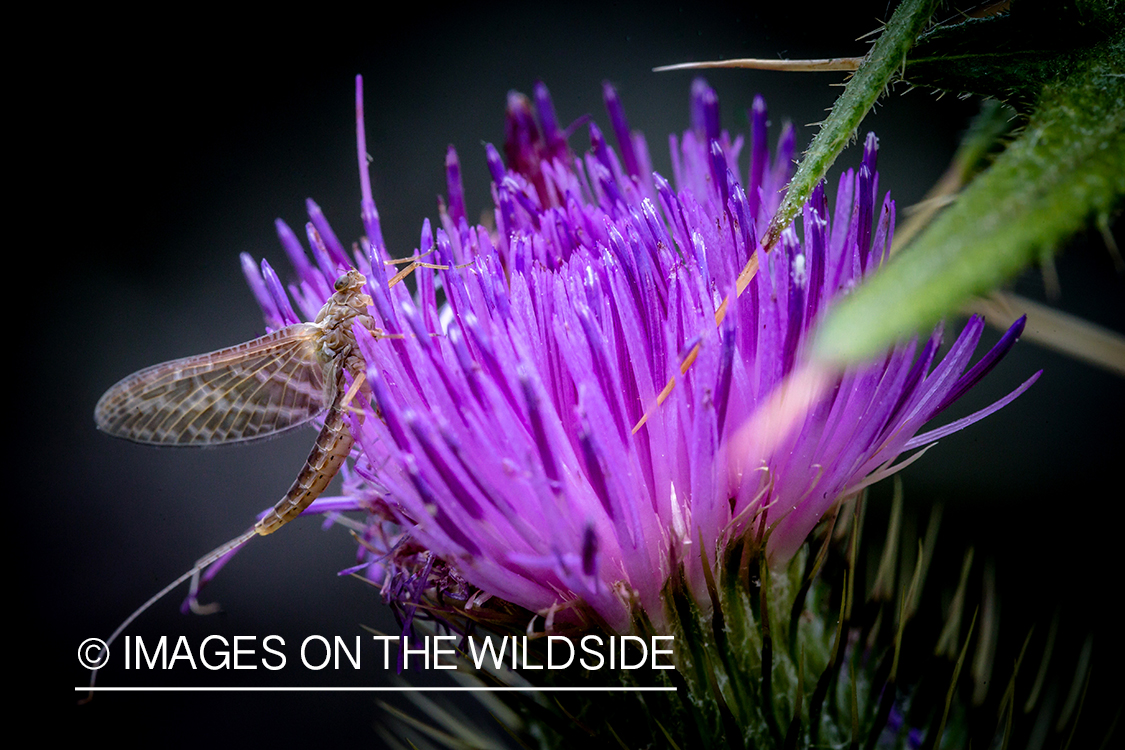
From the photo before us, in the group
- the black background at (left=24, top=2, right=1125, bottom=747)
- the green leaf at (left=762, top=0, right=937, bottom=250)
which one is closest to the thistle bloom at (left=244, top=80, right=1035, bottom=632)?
the green leaf at (left=762, top=0, right=937, bottom=250)

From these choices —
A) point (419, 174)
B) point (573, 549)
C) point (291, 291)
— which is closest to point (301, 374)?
point (291, 291)

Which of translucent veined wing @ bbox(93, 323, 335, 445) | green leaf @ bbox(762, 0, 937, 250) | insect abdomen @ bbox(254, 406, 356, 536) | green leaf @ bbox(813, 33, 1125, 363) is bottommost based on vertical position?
insect abdomen @ bbox(254, 406, 356, 536)

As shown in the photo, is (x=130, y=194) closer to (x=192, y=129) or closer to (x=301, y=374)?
(x=192, y=129)

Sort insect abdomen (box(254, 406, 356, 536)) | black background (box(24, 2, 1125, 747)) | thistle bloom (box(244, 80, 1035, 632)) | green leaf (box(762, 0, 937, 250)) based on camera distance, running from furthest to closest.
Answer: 1. black background (box(24, 2, 1125, 747))
2. insect abdomen (box(254, 406, 356, 536))
3. thistle bloom (box(244, 80, 1035, 632))
4. green leaf (box(762, 0, 937, 250))

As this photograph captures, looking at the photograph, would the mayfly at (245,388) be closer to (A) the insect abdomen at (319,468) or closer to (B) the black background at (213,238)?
(A) the insect abdomen at (319,468)

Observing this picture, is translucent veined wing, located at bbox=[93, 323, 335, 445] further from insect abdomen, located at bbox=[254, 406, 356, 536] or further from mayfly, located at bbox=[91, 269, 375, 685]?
insect abdomen, located at bbox=[254, 406, 356, 536]

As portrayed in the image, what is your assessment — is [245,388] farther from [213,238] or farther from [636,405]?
[213,238]

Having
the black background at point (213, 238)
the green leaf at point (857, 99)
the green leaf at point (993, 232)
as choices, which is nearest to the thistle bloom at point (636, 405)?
the green leaf at point (857, 99)
